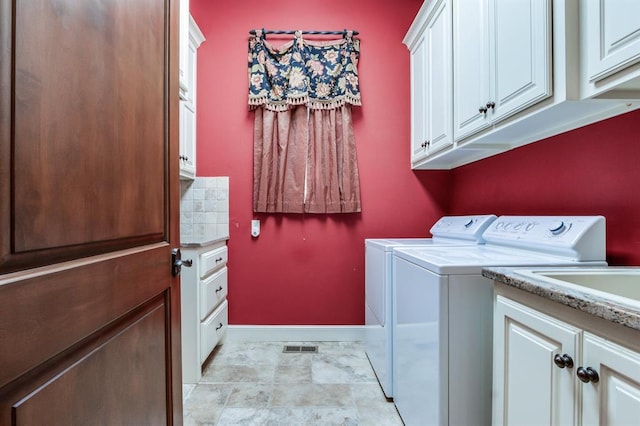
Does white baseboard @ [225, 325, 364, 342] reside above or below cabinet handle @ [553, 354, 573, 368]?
below

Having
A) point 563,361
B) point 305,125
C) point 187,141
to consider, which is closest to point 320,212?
point 305,125

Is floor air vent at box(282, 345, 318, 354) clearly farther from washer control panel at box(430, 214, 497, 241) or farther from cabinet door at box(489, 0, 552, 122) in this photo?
cabinet door at box(489, 0, 552, 122)

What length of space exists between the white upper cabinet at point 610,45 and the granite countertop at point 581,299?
0.63 metres

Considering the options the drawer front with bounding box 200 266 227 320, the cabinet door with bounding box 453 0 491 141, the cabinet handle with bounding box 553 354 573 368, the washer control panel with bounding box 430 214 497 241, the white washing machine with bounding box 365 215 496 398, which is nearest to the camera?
the cabinet handle with bounding box 553 354 573 368

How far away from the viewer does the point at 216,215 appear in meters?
2.66

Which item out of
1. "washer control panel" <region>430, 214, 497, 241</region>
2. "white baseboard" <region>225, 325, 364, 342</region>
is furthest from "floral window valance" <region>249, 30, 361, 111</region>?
"white baseboard" <region>225, 325, 364, 342</region>

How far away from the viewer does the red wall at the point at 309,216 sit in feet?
8.84

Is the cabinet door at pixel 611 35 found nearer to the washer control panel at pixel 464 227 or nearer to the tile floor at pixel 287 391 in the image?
the washer control panel at pixel 464 227

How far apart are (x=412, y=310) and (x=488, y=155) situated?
1278 mm

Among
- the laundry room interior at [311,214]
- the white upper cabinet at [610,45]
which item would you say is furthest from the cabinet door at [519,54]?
the laundry room interior at [311,214]

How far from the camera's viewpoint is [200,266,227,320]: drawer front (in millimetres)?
2066

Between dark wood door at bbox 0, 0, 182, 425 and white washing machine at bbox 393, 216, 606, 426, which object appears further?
white washing machine at bbox 393, 216, 606, 426

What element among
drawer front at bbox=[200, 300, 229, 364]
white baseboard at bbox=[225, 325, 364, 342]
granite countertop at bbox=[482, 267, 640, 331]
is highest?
granite countertop at bbox=[482, 267, 640, 331]

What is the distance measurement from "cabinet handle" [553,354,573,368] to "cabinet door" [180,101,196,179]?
229 centimetres
